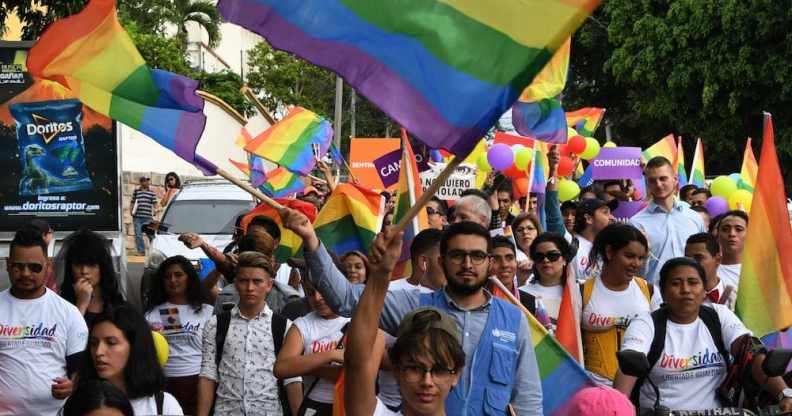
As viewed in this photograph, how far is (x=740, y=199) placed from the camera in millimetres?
14555

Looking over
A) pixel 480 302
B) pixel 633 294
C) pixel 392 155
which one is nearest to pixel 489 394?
pixel 480 302

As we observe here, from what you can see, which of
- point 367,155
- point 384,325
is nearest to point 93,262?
point 384,325

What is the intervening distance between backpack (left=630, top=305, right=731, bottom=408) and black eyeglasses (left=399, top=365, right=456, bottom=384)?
2081 mm

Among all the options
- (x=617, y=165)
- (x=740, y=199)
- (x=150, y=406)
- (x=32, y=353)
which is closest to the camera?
(x=150, y=406)

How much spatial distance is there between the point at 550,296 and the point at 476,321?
9.18 feet

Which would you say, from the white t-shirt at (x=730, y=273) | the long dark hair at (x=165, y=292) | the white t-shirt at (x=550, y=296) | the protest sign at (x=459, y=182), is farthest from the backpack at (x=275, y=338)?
the protest sign at (x=459, y=182)

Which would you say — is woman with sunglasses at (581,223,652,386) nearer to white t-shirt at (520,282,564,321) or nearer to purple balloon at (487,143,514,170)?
white t-shirt at (520,282,564,321)

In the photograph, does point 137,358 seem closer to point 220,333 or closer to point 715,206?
point 220,333

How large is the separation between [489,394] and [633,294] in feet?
7.59

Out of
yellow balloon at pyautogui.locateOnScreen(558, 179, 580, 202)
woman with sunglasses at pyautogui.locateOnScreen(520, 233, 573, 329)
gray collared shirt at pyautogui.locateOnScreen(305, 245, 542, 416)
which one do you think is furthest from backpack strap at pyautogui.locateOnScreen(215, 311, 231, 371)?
yellow balloon at pyautogui.locateOnScreen(558, 179, 580, 202)

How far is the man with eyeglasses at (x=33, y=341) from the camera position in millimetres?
6824

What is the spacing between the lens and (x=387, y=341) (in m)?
5.82

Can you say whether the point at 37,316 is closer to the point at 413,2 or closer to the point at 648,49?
the point at 413,2

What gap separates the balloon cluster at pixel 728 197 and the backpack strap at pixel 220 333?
6.89 meters
